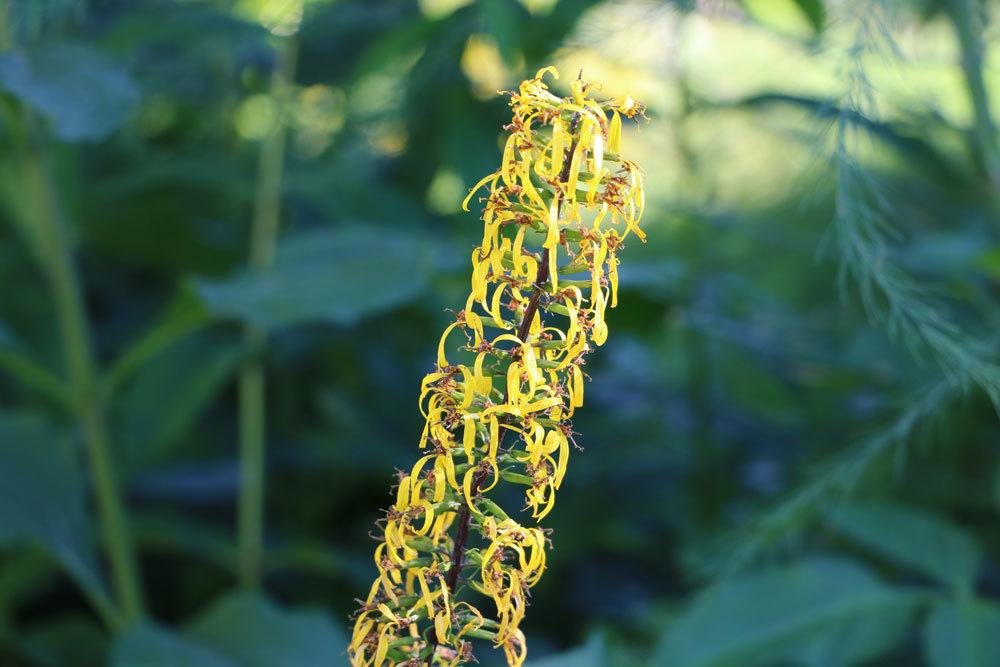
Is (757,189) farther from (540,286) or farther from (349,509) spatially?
(540,286)

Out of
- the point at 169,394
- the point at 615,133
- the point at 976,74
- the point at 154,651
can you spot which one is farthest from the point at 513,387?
the point at 169,394

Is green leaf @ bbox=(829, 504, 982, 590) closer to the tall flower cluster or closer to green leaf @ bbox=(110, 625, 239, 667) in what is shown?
green leaf @ bbox=(110, 625, 239, 667)

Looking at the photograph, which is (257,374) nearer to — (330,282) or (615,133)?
(330,282)

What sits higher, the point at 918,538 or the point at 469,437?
the point at 918,538

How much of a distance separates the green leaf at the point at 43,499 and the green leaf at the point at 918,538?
2.87ft

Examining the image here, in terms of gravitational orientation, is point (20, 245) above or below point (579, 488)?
above

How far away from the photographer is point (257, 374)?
146 centimetres

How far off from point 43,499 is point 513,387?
102cm

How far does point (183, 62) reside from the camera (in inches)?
66.6

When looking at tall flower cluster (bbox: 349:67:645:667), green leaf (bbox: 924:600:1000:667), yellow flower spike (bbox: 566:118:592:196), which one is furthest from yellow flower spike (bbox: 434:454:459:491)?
green leaf (bbox: 924:600:1000:667)

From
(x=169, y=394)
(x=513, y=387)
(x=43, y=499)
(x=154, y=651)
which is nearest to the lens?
(x=513, y=387)

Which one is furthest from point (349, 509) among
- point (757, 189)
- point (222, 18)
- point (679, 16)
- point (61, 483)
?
point (757, 189)

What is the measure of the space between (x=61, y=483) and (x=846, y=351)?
1.07m

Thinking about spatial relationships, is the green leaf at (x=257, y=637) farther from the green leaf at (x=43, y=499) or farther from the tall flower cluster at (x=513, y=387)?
the tall flower cluster at (x=513, y=387)
